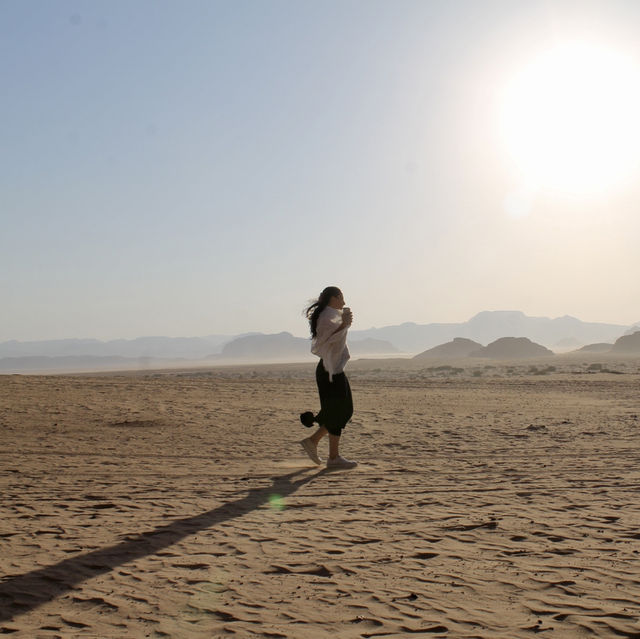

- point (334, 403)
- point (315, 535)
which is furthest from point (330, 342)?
point (315, 535)

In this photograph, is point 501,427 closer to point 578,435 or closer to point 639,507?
point 578,435

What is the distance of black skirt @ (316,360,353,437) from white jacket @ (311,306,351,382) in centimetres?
8

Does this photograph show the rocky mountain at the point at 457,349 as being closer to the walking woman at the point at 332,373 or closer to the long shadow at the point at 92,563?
the walking woman at the point at 332,373

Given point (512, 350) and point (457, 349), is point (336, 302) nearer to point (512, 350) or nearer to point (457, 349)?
point (512, 350)

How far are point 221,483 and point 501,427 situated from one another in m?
7.06

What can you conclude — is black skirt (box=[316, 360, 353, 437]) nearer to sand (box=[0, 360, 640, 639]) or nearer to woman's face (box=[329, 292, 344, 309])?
sand (box=[0, 360, 640, 639])

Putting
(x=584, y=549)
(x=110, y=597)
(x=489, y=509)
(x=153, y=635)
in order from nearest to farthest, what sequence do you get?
(x=153, y=635)
(x=110, y=597)
(x=584, y=549)
(x=489, y=509)

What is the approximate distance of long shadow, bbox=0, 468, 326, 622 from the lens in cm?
372

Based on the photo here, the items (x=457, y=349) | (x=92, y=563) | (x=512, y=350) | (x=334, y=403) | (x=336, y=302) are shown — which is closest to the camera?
(x=92, y=563)

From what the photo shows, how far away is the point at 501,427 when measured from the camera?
503 inches

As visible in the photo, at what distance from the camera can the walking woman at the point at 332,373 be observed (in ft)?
25.9

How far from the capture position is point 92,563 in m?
4.35

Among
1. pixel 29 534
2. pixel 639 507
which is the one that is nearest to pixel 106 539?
pixel 29 534

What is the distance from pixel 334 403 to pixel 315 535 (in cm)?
291
